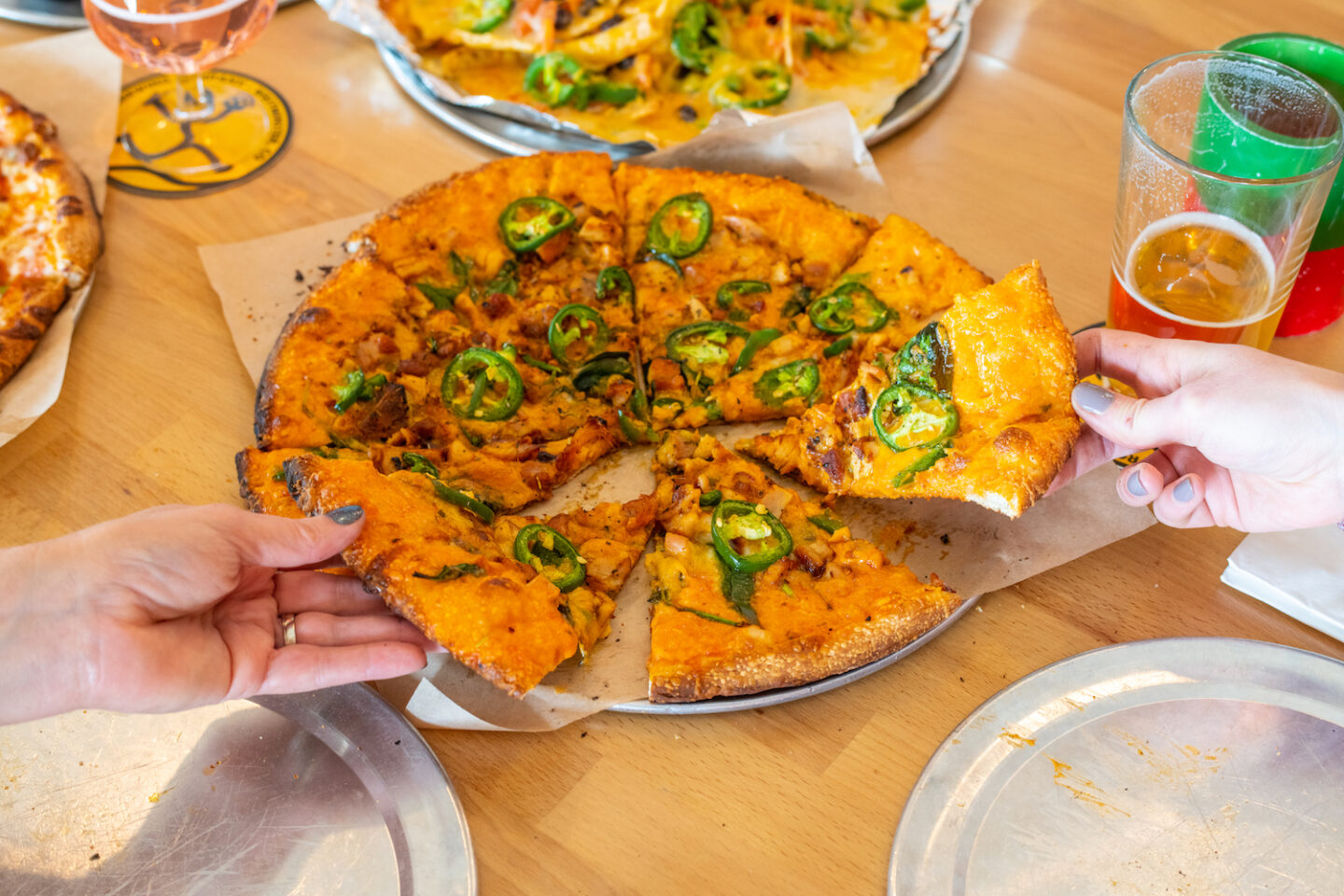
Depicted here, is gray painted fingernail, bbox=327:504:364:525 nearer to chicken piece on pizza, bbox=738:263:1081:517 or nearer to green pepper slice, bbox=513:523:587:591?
green pepper slice, bbox=513:523:587:591

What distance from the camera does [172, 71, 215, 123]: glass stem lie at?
3402 millimetres

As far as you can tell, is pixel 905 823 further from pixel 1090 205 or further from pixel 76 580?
pixel 1090 205

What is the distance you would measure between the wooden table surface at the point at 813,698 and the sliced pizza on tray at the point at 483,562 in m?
0.22

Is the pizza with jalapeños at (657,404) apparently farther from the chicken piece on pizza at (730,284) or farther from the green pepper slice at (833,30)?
the green pepper slice at (833,30)

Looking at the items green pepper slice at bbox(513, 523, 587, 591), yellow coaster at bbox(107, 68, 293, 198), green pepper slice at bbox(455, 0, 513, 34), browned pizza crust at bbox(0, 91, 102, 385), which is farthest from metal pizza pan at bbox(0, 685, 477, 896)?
green pepper slice at bbox(455, 0, 513, 34)

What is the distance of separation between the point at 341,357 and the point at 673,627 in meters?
1.02

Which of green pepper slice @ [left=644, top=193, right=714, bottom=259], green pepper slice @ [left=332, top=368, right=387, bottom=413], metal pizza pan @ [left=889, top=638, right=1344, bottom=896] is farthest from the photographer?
green pepper slice @ [left=644, top=193, right=714, bottom=259]

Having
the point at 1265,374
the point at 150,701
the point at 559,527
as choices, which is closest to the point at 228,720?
the point at 150,701

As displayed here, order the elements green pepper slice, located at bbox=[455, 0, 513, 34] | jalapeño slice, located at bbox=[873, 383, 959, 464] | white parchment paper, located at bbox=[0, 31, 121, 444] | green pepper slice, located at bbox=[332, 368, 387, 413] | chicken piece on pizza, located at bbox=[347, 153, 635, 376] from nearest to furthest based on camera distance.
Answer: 1. jalapeño slice, located at bbox=[873, 383, 959, 464]
2. green pepper slice, located at bbox=[332, 368, 387, 413]
3. chicken piece on pizza, located at bbox=[347, 153, 635, 376]
4. white parchment paper, located at bbox=[0, 31, 121, 444]
5. green pepper slice, located at bbox=[455, 0, 513, 34]

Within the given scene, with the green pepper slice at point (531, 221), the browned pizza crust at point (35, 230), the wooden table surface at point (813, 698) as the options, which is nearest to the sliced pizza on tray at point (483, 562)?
the wooden table surface at point (813, 698)

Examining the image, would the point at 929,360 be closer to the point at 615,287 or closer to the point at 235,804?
the point at 615,287

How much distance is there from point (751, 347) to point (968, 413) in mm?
598

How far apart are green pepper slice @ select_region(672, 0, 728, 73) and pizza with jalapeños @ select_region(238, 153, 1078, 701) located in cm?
71

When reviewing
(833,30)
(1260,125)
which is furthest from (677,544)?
(833,30)
